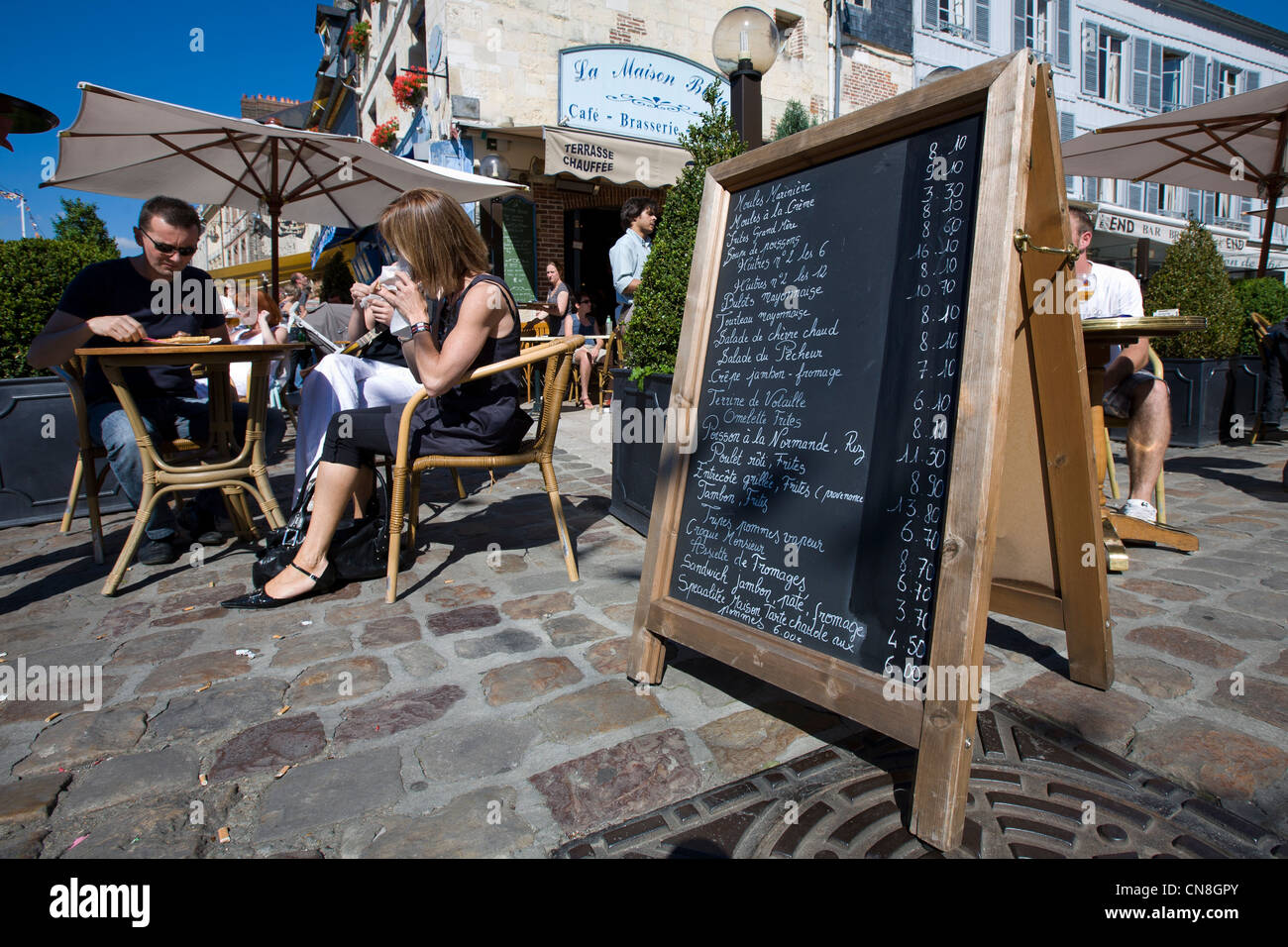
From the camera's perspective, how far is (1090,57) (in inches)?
681

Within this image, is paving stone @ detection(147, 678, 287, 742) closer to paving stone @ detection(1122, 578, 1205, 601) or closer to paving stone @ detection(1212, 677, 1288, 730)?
paving stone @ detection(1212, 677, 1288, 730)

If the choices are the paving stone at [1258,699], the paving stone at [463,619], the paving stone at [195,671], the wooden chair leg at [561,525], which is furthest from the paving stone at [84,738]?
the paving stone at [1258,699]

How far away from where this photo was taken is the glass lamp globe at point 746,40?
4.03 meters

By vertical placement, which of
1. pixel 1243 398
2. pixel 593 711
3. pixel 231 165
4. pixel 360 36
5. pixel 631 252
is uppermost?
pixel 360 36

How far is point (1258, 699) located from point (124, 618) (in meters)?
3.98

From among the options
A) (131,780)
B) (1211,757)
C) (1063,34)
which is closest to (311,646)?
(131,780)

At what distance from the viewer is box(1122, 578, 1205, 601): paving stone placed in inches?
116

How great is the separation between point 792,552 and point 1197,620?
1827mm

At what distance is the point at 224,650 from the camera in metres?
2.64

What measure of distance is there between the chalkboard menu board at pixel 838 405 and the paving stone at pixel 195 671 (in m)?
1.54

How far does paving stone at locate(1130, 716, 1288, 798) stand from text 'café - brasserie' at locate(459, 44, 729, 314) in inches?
370

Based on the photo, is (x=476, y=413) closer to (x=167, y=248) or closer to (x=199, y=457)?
(x=199, y=457)

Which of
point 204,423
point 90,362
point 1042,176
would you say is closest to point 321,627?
point 204,423

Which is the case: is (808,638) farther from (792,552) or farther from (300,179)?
(300,179)
